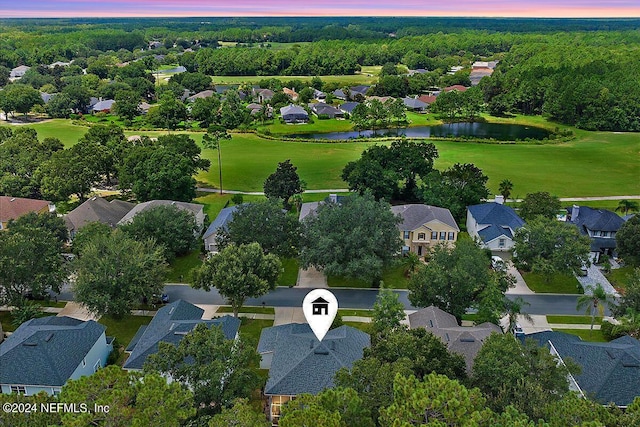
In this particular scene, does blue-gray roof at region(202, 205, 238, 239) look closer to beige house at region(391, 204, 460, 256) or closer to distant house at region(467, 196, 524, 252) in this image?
beige house at region(391, 204, 460, 256)

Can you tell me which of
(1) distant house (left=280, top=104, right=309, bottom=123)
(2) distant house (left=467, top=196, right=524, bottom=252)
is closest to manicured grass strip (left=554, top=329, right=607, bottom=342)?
(2) distant house (left=467, top=196, right=524, bottom=252)

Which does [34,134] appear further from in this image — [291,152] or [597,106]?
[597,106]

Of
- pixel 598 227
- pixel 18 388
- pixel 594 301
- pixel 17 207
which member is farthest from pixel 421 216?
pixel 17 207

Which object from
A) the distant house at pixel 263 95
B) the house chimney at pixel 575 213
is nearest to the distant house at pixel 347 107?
the distant house at pixel 263 95

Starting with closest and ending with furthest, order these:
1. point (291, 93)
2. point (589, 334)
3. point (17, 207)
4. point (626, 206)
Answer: point (589, 334) < point (17, 207) < point (626, 206) < point (291, 93)

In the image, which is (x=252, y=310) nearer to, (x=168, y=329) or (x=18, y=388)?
(x=168, y=329)

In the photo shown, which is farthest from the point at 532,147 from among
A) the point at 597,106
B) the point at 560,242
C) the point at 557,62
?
the point at 557,62
